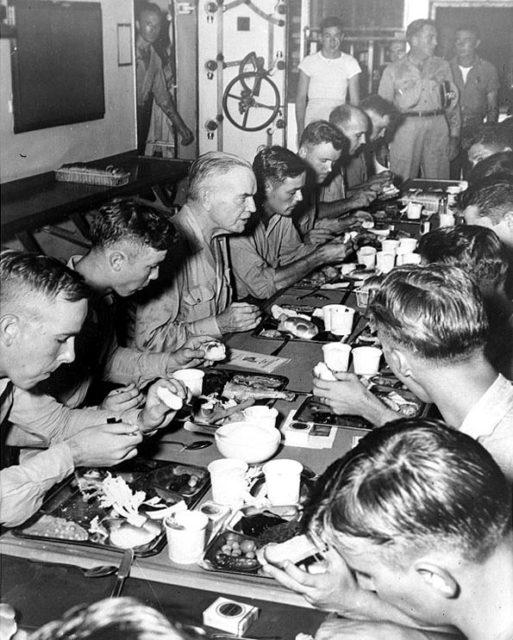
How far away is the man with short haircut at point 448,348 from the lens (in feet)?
6.64

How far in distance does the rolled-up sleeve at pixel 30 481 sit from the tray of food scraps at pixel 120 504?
37mm

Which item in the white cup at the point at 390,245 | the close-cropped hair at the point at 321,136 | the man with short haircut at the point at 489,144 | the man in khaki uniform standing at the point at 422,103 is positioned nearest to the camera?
the white cup at the point at 390,245

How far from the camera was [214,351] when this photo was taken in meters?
2.98

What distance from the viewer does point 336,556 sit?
1657 mm

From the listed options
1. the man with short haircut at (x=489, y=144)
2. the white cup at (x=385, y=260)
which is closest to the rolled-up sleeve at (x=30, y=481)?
the white cup at (x=385, y=260)

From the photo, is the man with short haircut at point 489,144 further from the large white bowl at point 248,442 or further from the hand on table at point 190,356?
the large white bowl at point 248,442

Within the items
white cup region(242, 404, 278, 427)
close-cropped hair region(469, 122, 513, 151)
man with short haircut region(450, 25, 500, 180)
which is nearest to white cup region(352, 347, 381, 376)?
white cup region(242, 404, 278, 427)

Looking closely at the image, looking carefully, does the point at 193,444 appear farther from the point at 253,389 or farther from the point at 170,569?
the point at 170,569

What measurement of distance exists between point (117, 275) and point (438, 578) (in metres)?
2.06

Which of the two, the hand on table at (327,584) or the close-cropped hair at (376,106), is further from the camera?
the close-cropped hair at (376,106)

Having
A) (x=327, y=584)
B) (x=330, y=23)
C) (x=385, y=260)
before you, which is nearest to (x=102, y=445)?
(x=327, y=584)

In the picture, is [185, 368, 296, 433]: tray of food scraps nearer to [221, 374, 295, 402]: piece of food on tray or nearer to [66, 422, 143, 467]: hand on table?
[221, 374, 295, 402]: piece of food on tray

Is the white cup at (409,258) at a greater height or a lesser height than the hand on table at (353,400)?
greater

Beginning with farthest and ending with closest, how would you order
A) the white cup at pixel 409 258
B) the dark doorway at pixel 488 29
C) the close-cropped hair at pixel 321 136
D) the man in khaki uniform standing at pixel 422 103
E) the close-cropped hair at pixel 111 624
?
the dark doorway at pixel 488 29, the man in khaki uniform standing at pixel 422 103, the close-cropped hair at pixel 321 136, the white cup at pixel 409 258, the close-cropped hair at pixel 111 624
